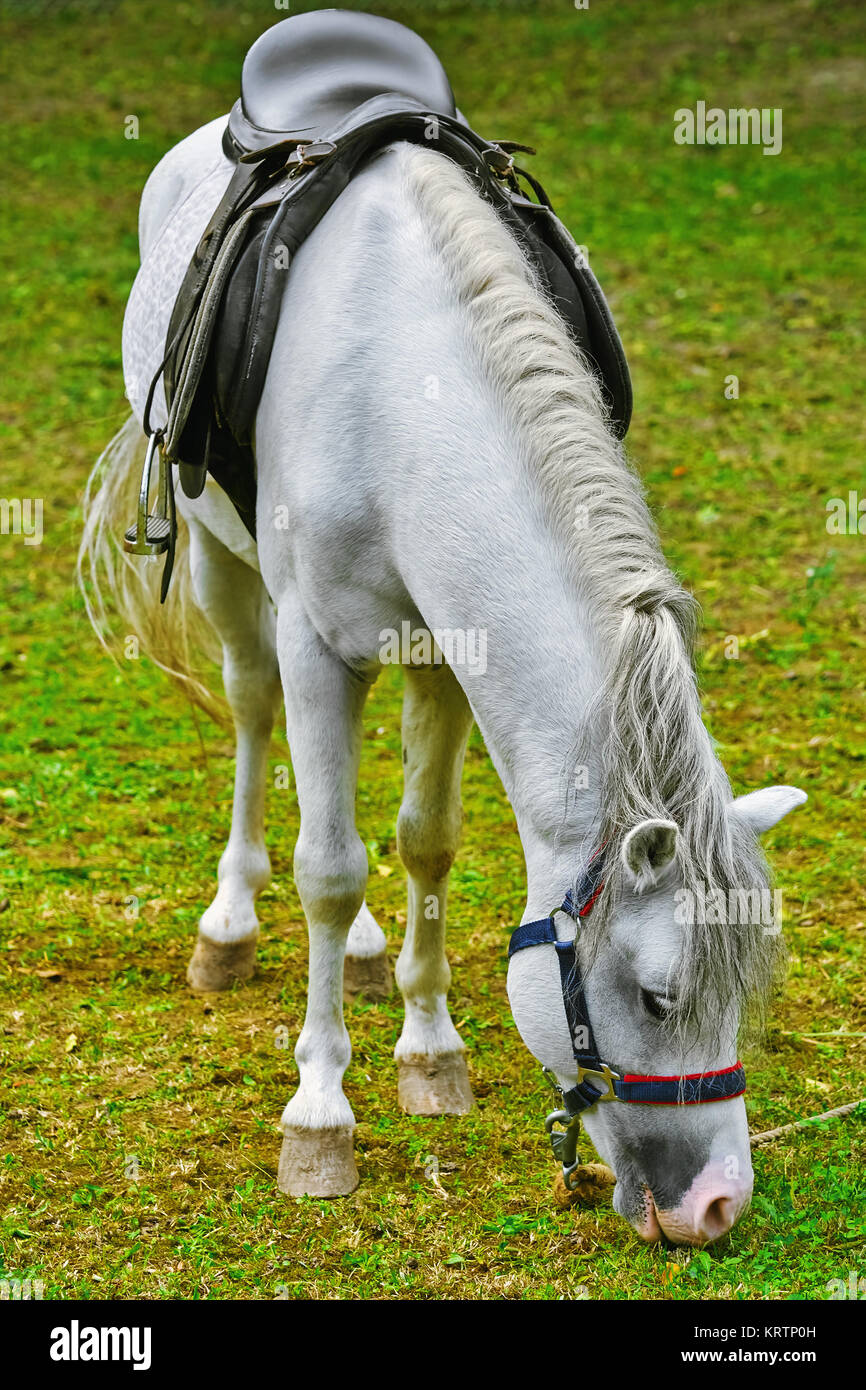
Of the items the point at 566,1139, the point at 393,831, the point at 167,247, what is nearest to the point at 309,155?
the point at 167,247

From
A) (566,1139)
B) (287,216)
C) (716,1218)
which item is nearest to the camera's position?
(716,1218)

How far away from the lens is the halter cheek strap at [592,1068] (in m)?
2.69

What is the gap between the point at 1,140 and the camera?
13.9m

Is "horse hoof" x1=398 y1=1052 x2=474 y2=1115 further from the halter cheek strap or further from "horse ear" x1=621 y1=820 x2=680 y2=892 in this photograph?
"horse ear" x1=621 y1=820 x2=680 y2=892

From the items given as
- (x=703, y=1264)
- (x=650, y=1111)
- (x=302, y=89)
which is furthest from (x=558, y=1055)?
(x=302, y=89)

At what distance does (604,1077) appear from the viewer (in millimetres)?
2766

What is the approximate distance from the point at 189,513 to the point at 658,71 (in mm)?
11901

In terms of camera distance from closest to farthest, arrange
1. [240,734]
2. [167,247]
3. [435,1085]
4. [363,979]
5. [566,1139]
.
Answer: [566,1139] → [435,1085] → [167,247] → [363,979] → [240,734]

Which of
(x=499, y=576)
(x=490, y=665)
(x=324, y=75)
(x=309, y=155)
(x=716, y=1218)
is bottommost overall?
(x=716, y=1218)

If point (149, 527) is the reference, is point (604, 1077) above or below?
below

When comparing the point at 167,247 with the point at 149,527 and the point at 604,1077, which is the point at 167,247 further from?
the point at 604,1077

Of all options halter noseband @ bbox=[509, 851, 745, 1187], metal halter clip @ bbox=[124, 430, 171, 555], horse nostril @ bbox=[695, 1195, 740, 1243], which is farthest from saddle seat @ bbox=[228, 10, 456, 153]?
horse nostril @ bbox=[695, 1195, 740, 1243]

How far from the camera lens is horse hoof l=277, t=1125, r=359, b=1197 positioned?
11.5 feet

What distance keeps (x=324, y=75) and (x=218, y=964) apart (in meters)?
2.58
